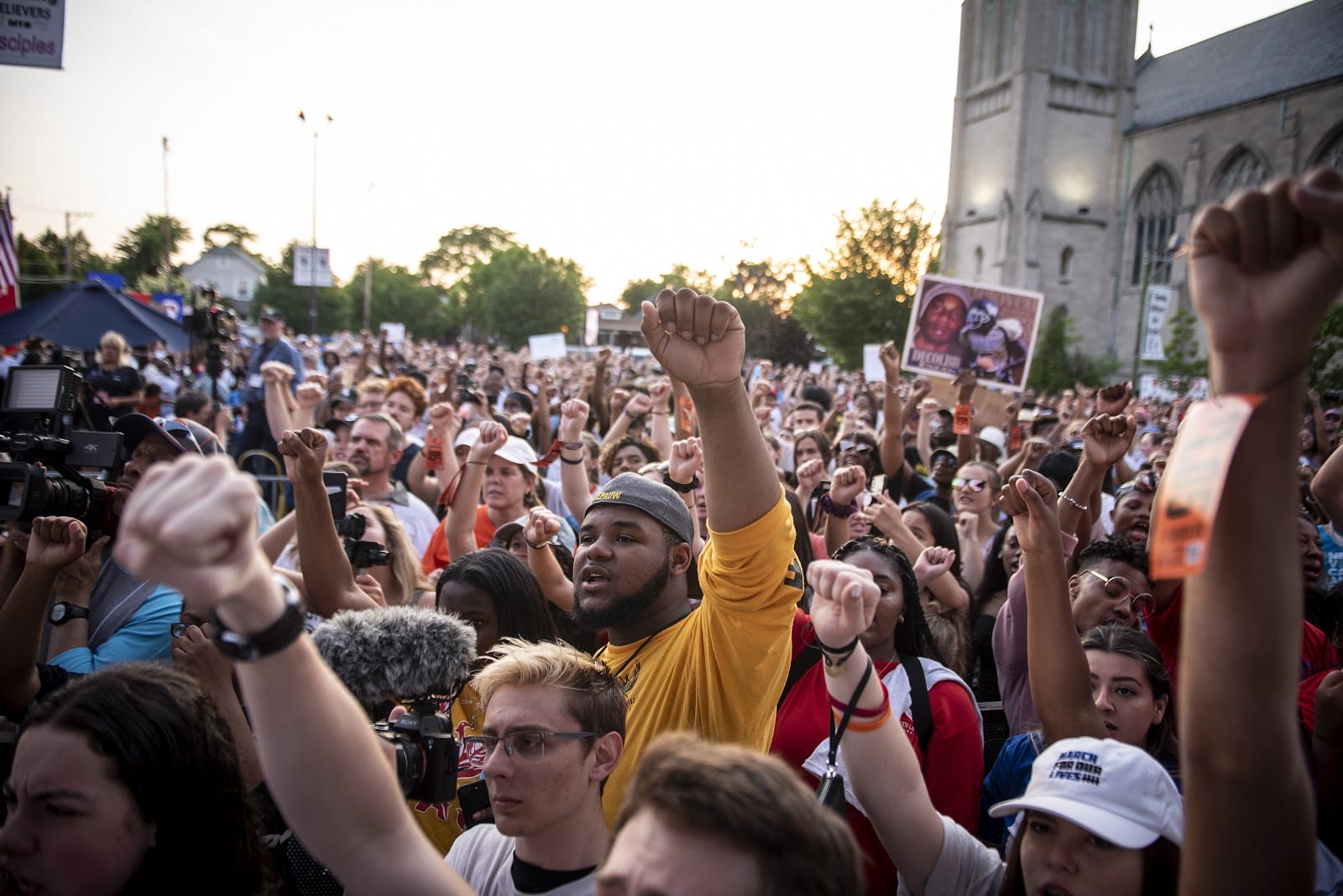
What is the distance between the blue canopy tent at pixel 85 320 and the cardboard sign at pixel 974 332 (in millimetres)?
11974

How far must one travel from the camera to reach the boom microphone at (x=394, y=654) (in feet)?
6.84

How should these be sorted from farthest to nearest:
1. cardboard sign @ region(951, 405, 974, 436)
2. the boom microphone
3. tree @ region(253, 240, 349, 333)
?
tree @ region(253, 240, 349, 333)
cardboard sign @ region(951, 405, 974, 436)
the boom microphone

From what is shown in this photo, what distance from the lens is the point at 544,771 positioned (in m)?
1.99

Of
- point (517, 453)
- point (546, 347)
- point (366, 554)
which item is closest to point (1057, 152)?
point (546, 347)

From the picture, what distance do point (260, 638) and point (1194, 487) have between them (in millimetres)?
1184

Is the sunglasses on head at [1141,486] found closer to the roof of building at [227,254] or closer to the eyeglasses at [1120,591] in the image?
the eyeglasses at [1120,591]

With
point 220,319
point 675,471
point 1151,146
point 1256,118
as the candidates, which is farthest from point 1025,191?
point 675,471

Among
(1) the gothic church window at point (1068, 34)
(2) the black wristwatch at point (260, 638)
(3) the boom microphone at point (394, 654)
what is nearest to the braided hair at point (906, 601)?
(3) the boom microphone at point (394, 654)

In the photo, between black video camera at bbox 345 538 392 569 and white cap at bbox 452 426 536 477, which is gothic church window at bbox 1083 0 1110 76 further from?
black video camera at bbox 345 538 392 569

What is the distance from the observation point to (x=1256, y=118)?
1489 inches

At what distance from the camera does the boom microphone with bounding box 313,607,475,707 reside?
2.08 metres

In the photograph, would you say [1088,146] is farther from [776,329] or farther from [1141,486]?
[1141,486]

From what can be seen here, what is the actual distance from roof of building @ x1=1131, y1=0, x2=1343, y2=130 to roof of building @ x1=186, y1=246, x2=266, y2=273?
3528 inches

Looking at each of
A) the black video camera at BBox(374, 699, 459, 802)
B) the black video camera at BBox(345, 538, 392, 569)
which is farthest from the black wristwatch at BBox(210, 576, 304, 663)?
the black video camera at BBox(345, 538, 392, 569)
